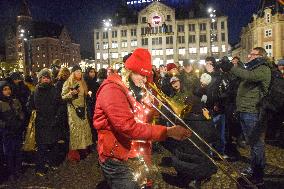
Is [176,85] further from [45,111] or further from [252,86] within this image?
[45,111]

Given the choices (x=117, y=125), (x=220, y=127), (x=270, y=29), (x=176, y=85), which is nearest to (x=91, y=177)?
(x=176, y=85)

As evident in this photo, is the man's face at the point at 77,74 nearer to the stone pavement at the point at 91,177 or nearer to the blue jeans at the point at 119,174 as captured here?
the stone pavement at the point at 91,177

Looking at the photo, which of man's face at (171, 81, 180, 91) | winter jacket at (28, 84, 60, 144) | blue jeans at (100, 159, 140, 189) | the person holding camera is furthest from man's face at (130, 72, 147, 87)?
the person holding camera

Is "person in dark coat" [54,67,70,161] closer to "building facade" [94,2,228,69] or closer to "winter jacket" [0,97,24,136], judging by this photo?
"winter jacket" [0,97,24,136]

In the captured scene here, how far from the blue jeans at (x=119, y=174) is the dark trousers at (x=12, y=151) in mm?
4721

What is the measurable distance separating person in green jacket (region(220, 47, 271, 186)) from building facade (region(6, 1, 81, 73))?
86.4 metres

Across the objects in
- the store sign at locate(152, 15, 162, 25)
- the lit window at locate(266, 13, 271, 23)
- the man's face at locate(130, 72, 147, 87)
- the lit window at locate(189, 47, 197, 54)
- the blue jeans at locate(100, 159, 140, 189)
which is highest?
the store sign at locate(152, 15, 162, 25)

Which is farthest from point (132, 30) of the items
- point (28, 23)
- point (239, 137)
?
point (239, 137)

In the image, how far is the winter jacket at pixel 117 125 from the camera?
3.11 m

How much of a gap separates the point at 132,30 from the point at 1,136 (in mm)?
77885

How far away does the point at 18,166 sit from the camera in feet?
24.9

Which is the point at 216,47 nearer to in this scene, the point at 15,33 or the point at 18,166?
the point at 15,33

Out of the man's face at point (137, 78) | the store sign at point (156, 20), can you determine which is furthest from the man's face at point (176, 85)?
the store sign at point (156, 20)

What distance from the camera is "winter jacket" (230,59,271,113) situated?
5.98m
